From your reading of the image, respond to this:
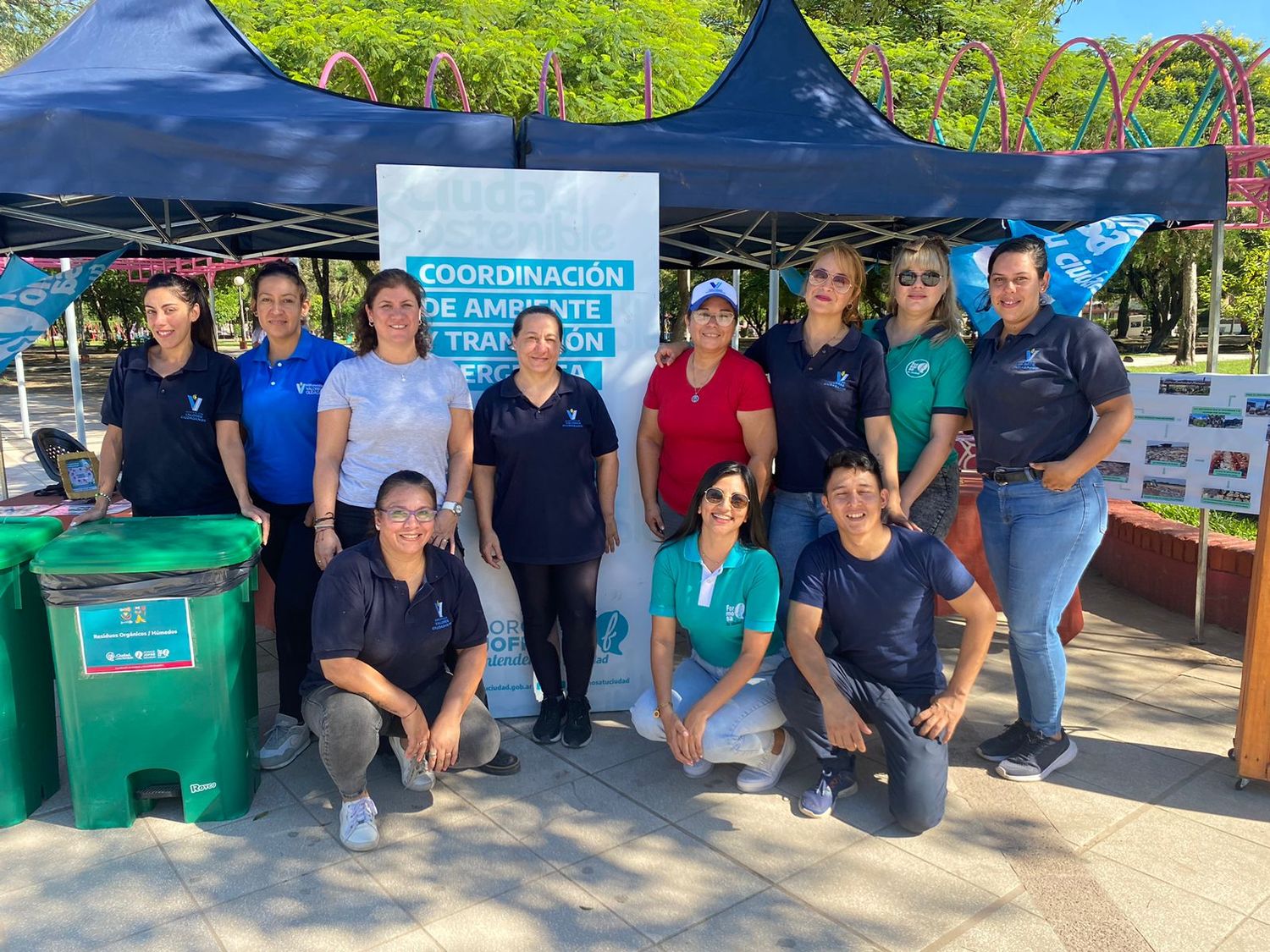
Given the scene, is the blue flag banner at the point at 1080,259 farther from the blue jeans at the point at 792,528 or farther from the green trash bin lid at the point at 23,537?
the green trash bin lid at the point at 23,537

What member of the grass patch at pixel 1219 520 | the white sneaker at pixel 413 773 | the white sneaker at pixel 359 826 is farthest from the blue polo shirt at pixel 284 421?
the grass patch at pixel 1219 520

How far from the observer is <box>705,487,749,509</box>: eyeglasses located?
2.91 m

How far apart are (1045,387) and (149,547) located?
2746 mm

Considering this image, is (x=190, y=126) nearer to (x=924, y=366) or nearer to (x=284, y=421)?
(x=284, y=421)

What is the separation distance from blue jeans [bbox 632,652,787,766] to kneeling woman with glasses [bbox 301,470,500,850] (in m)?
0.55

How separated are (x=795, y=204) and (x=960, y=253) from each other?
1086 millimetres

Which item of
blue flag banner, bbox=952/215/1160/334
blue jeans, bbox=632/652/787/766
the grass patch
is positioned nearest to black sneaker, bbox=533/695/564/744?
blue jeans, bbox=632/652/787/766

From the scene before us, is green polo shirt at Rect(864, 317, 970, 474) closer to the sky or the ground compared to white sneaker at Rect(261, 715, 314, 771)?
closer to the sky

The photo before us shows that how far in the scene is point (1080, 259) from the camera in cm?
398

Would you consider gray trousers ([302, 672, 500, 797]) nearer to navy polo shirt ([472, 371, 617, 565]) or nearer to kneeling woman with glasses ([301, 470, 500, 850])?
kneeling woman with glasses ([301, 470, 500, 850])

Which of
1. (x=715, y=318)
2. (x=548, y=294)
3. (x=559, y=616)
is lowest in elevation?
(x=559, y=616)

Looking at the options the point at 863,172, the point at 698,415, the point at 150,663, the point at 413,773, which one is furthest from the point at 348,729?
the point at 863,172

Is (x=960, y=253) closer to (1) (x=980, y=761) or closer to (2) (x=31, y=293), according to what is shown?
(1) (x=980, y=761)

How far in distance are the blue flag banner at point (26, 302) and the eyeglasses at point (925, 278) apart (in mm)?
3671
